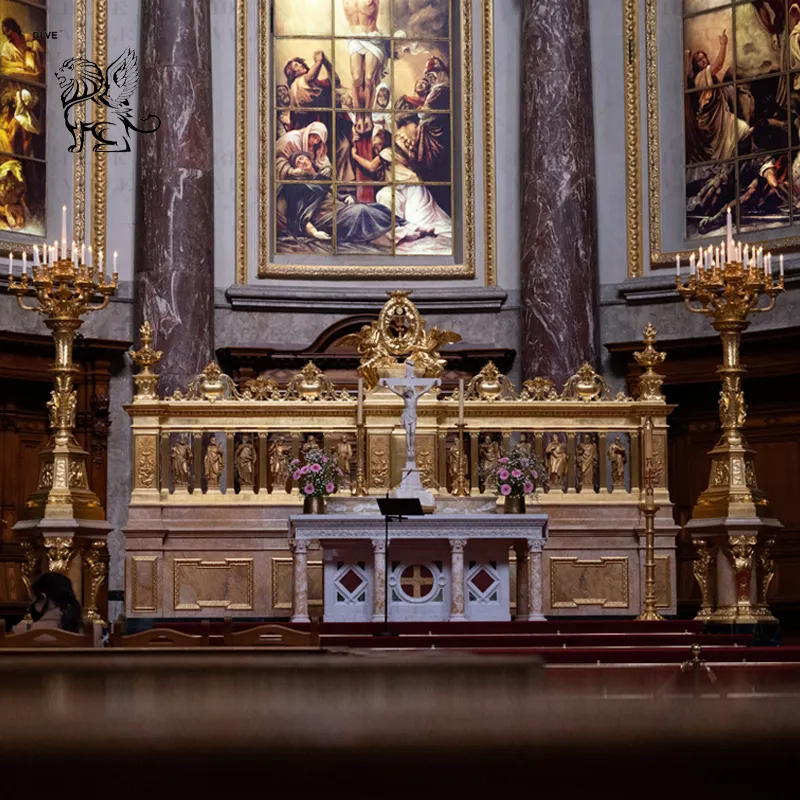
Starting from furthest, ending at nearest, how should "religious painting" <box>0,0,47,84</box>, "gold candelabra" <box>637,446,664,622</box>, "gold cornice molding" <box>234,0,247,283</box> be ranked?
"gold cornice molding" <box>234,0,247,283</box> → "religious painting" <box>0,0,47,84</box> → "gold candelabra" <box>637,446,664,622</box>

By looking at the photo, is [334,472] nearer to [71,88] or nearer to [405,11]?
[71,88]

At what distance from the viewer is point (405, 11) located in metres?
19.9

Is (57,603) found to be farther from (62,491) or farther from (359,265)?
(359,265)

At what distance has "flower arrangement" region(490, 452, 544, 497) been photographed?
11516mm

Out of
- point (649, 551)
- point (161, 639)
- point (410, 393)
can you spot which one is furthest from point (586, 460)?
point (161, 639)

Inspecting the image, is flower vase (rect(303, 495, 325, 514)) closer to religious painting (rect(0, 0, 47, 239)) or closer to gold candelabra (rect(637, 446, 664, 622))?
gold candelabra (rect(637, 446, 664, 622))

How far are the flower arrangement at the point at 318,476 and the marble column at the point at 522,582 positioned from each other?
1527 millimetres

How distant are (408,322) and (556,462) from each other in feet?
5.85

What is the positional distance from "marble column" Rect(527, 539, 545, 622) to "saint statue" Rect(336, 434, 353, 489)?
6.46 ft

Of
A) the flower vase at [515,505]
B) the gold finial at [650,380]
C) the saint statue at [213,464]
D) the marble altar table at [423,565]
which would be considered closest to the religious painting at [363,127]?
the gold finial at [650,380]

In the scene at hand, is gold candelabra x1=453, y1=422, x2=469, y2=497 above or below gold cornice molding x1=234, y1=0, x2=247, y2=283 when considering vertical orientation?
below

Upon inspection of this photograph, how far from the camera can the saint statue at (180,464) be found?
12.6 meters

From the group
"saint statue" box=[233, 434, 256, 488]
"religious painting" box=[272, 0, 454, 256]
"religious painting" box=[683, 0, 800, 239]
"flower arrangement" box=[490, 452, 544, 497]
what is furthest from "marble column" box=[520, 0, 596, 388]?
"flower arrangement" box=[490, 452, 544, 497]

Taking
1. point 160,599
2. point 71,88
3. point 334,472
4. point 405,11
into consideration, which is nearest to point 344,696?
point 334,472
